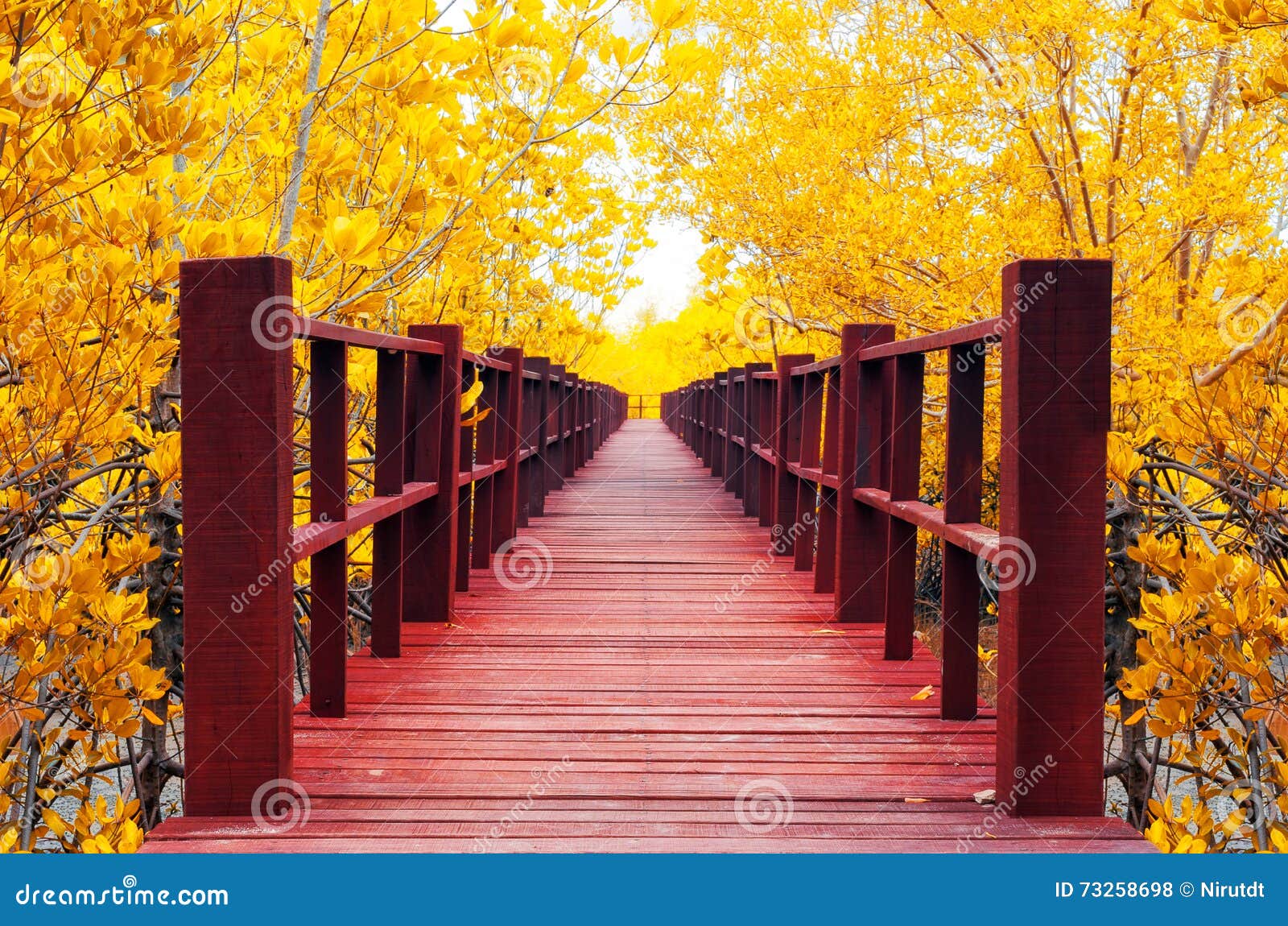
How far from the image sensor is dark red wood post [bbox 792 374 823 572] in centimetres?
631

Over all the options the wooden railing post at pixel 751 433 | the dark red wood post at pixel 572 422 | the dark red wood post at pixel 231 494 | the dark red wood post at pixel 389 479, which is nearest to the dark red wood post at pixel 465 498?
the dark red wood post at pixel 389 479

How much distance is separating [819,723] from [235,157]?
9.92 ft

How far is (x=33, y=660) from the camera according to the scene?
2689 millimetres

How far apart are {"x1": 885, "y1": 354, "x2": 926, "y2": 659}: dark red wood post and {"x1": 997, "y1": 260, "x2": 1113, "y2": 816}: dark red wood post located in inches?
52.1

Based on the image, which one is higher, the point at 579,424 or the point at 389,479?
the point at 579,424

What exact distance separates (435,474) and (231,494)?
1.99 meters

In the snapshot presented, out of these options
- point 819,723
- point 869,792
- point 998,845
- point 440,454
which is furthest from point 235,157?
point 998,845

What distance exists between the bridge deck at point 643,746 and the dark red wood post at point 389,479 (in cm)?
21

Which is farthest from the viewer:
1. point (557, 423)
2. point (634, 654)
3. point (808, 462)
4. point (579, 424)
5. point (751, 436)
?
point (579, 424)

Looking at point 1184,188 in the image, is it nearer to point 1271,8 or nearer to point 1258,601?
point 1271,8

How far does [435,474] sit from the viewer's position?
4473mm

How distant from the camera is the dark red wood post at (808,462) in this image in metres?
6.31

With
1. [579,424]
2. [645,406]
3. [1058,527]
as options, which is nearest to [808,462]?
[1058,527]

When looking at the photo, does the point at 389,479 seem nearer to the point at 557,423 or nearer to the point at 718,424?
the point at 557,423
